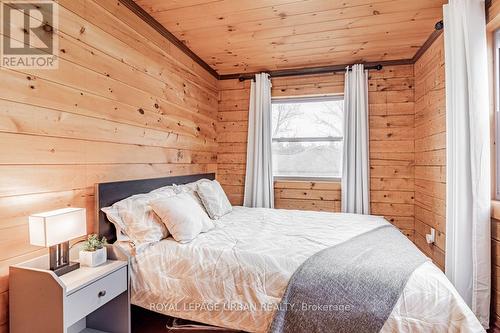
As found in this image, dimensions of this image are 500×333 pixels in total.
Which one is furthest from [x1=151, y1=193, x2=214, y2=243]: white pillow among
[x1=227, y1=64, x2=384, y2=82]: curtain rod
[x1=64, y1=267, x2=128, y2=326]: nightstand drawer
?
[x1=227, y1=64, x2=384, y2=82]: curtain rod

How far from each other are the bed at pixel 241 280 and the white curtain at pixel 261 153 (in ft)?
4.73

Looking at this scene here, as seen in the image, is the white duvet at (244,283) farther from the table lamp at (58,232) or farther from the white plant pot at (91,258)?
the table lamp at (58,232)

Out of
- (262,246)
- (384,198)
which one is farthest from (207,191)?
(384,198)

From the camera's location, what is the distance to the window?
350 centimetres

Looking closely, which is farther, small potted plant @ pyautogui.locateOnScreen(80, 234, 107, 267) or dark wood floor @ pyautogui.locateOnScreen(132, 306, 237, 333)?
dark wood floor @ pyautogui.locateOnScreen(132, 306, 237, 333)

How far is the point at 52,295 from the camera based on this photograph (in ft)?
4.30

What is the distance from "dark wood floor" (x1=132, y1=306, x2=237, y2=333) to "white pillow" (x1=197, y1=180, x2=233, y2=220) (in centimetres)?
91

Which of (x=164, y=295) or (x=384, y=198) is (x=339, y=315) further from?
(x=384, y=198)

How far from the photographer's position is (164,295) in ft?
5.53

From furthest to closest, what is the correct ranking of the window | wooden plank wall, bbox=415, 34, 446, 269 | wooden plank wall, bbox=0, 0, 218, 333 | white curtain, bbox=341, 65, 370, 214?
the window → white curtain, bbox=341, 65, 370, 214 → wooden plank wall, bbox=415, 34, 446, 269 → wooden plank wall, bbox=0, 0, 218, 333

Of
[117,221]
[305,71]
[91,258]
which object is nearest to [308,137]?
[305,71]

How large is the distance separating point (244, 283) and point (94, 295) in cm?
82

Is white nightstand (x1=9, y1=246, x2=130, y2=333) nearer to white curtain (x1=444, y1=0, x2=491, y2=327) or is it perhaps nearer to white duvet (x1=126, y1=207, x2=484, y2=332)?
white duvet (x1=126, y1=207, x2=484, y2=332)

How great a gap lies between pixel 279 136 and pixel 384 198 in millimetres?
1518
